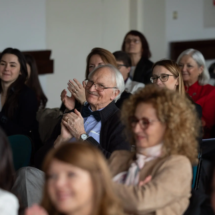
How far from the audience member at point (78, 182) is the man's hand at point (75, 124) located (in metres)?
1.12

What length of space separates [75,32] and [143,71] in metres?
1.82

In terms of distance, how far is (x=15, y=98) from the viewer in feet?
12.6

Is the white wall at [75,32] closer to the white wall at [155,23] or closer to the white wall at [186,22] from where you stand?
the white wall at [155,23]

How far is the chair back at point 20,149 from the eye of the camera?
9.93 ft

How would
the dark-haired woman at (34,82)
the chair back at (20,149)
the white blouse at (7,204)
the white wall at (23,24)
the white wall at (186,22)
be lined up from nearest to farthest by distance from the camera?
1. the white blouse at (7,204)
2. the chair back at (20,149)
3. the dark-haired woman at (34,82)
4. the white wall at (23,24)
5. the white wall at (186,22)

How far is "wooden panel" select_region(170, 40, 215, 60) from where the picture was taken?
7133mm

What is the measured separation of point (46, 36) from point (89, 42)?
2.68 ft

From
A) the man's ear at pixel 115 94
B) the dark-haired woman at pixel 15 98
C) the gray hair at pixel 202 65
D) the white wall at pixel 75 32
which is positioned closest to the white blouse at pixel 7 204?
the man's ear at pixel 115 94

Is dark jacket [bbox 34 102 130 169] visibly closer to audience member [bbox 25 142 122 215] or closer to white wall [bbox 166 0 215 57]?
audience member [bbox 25 142 122 215]

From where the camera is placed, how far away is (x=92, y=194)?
148cm

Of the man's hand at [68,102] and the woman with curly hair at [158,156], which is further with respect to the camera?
the man's hand at [68,102]

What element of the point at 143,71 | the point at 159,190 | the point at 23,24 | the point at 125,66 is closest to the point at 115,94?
the point at 159,190

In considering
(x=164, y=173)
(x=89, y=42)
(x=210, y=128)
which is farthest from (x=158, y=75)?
(x=89, y=42)

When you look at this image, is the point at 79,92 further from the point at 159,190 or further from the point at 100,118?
the point at 159,190
